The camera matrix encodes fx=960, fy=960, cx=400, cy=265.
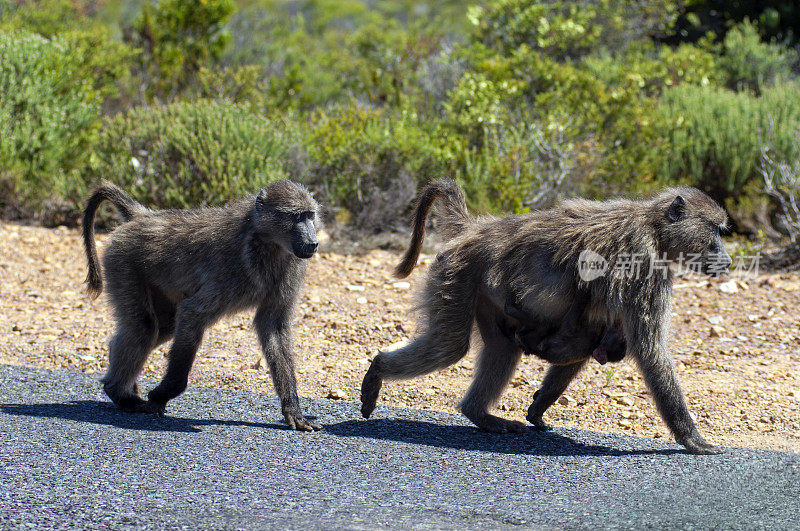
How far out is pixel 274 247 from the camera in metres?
5.36

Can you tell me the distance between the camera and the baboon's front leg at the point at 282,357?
514cm

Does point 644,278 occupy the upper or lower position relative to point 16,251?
upper

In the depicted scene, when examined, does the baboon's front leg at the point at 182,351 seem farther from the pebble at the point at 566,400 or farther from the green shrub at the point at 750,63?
the green shrub at the point at 750,63

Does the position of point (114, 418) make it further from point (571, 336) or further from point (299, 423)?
point (571, 336)

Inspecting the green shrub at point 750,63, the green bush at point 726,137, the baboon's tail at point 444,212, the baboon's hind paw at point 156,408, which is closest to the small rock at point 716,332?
the baboon's tail at point 444,212

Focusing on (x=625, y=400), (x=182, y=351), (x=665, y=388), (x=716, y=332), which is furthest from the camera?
(x=716, y=332)

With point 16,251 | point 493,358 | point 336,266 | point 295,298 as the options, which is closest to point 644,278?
point 493,358

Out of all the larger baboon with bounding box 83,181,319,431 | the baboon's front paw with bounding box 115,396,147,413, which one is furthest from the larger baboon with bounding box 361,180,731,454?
the baboon's front paw with bounding box 115,396,147,413

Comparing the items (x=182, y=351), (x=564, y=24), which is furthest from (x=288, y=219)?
(x=564, y=24)

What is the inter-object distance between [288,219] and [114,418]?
143 centimetres

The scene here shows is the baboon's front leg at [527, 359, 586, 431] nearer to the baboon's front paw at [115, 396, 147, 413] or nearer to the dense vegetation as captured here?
the baboon's front paw at [115, 396, 147, 413]

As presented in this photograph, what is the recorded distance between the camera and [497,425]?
5.25 m

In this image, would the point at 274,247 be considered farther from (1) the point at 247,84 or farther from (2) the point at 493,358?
(1) the point at 247,84

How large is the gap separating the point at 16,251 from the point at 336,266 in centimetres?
309
